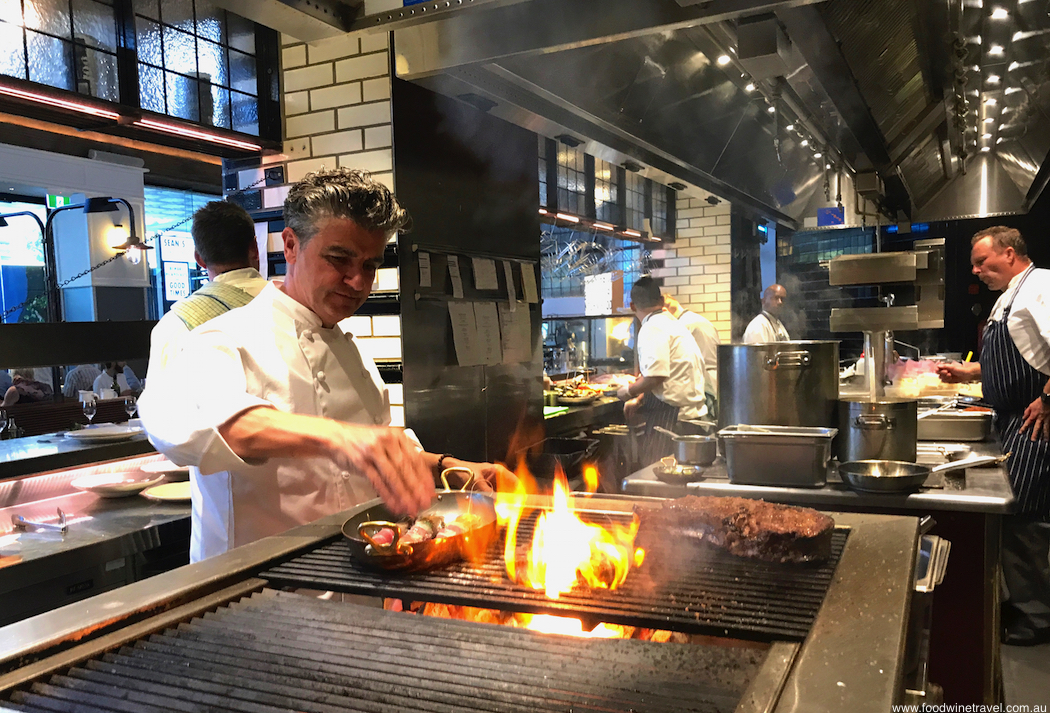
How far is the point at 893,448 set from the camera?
113 inches

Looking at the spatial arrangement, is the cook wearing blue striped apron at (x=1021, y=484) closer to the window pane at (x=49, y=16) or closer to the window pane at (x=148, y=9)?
the window pane at (x=148, y=9)

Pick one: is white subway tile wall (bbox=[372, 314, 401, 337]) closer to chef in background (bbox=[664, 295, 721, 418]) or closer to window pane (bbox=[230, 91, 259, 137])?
window pane (bbox=[230, 91, 259, 137])

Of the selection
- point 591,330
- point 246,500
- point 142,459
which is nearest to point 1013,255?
point 591,330

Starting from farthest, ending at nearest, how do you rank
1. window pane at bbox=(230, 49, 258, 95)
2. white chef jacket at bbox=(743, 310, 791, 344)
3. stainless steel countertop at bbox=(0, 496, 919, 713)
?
white chef jacket at bbox=(743, 310, 791, 344)
window pane at bbox=(230, 49, 258, 95)
stainless steel countertop at bbox=(0, 496, 919, 713)

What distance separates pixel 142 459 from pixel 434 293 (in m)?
1.63

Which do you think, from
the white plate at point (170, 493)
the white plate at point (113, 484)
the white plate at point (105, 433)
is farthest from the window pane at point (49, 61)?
the white plate at point (170, 493)

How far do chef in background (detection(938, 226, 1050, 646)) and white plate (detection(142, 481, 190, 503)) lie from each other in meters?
4.02

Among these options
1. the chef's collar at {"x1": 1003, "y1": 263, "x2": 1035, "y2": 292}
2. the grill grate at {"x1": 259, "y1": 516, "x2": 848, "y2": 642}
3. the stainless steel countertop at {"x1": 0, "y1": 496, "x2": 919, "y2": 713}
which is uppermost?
the chef's collar at {"x1": 1003, "y1": 263, "x2": 1035, "y2": 292}

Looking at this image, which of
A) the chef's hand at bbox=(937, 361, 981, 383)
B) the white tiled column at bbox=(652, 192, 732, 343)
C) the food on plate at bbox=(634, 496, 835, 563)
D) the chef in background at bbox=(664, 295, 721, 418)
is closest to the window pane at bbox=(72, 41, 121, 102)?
the food on plate at bbox=(634, 496, 835, 563)

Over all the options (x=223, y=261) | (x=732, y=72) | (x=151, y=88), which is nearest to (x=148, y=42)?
(x=151, y=88)

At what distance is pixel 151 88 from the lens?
475cm

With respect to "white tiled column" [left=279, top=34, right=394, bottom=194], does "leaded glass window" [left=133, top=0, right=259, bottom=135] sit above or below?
above

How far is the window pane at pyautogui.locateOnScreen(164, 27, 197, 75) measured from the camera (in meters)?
4.80

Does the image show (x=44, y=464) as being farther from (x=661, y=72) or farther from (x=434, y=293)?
(x=661, y=72)
